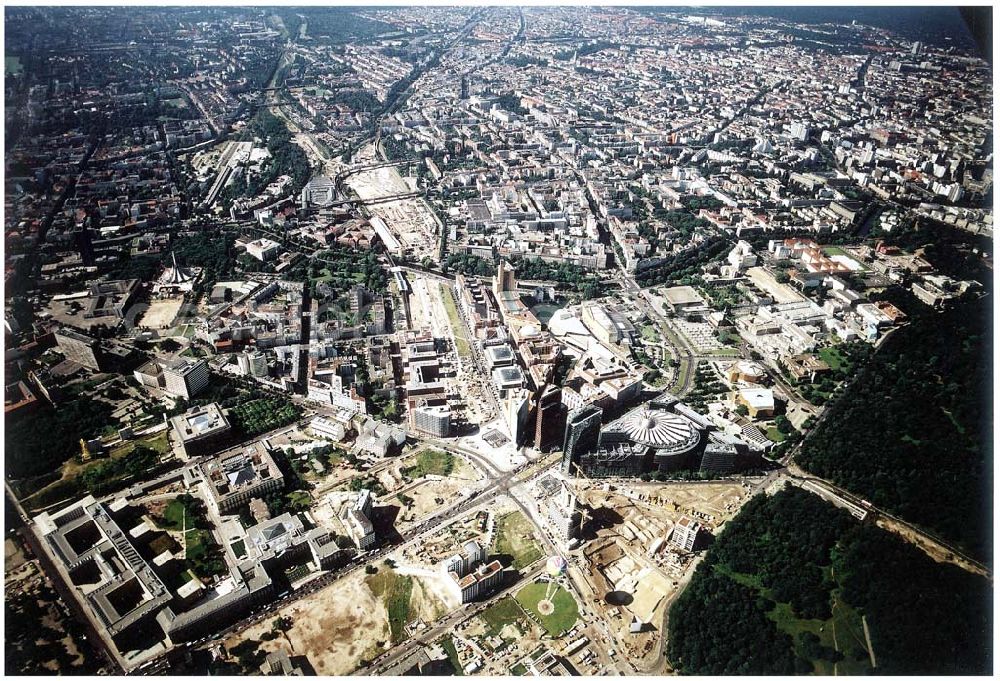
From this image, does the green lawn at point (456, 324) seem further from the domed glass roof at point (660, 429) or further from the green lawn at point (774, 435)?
the green lawn at point (774, 435)

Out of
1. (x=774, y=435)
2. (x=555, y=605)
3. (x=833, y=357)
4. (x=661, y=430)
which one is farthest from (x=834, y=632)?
(x=833, y=357)

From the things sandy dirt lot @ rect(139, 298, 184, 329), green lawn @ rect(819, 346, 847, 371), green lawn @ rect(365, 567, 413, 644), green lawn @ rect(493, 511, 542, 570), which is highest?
green lawn @ rect(819, 346, 847, 371)

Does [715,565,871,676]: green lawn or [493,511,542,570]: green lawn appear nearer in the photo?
[715,565,871,676]: green lawn

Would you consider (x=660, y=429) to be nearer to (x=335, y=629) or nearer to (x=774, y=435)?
(x=774, y=435)

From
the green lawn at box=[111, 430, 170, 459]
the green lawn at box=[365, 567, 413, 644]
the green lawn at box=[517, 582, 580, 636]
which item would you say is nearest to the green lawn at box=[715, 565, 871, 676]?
the green lawn at box=[517, 582, 580, 636]

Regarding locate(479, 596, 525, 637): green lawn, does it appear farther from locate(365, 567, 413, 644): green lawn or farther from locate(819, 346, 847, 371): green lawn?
locate(819, 346, 847, 371): green lawn
